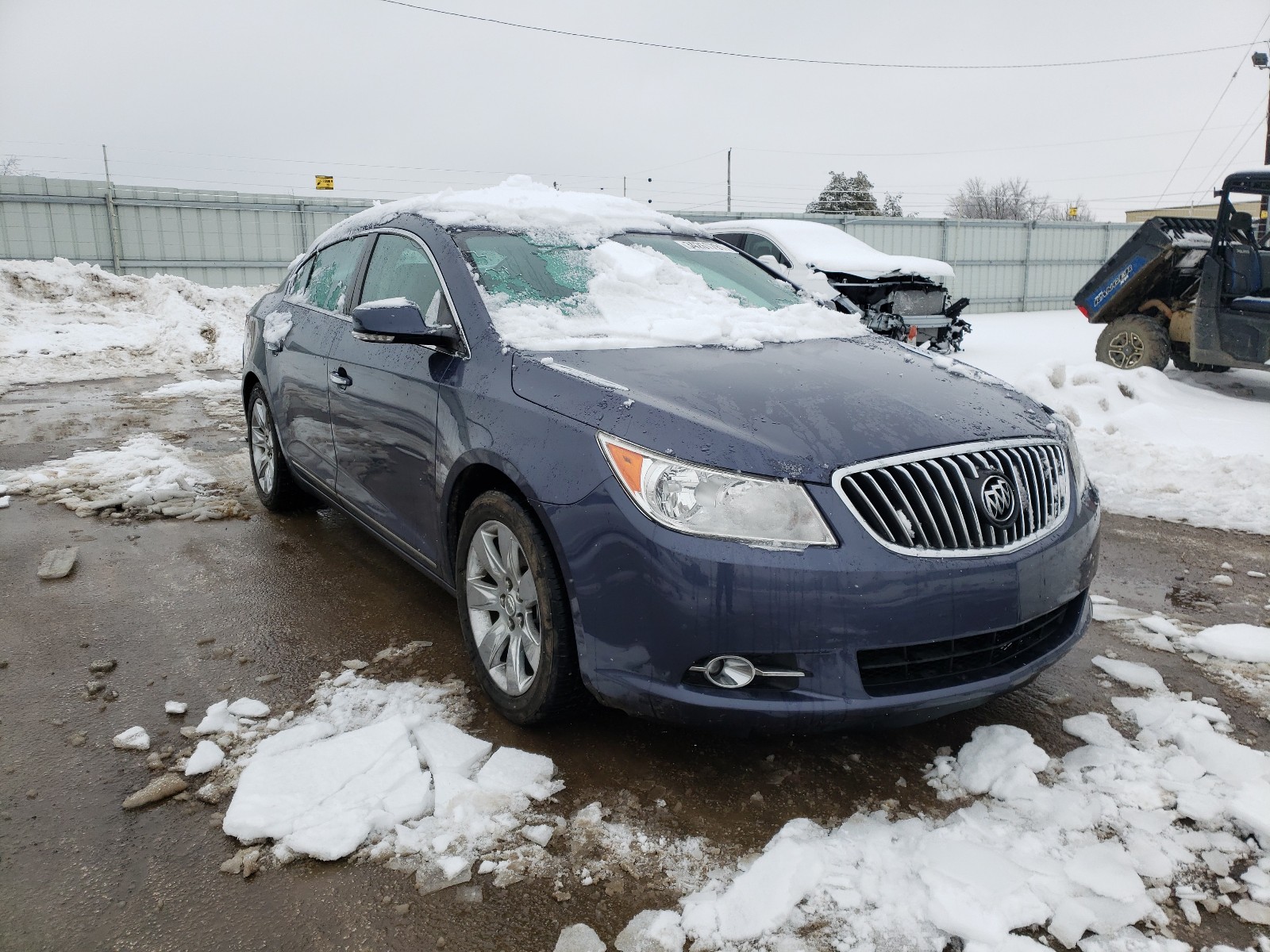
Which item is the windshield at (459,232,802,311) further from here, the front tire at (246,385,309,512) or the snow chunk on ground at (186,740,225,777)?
A: the front tire at (246,385,309,512)

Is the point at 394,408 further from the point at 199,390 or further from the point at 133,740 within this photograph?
the point at 199,390

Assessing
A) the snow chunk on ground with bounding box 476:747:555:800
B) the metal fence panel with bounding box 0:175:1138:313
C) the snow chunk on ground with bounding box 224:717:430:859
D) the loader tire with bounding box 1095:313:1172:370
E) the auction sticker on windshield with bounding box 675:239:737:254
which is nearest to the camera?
the snow chunk on ground with bounding box 224:717:430:859

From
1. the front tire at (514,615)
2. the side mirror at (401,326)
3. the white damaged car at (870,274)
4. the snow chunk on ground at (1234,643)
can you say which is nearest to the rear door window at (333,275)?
the side mirror at (401,326)

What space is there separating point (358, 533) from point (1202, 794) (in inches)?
164

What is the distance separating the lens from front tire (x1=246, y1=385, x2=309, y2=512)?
5188mm

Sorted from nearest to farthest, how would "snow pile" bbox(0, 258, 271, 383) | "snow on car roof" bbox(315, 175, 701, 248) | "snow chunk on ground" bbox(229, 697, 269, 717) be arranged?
"snow chunk on ground" bbox(229, 697, 269, 717), "snow on car roof" bbox(315, 175, 701, 248), "snow pile" bbox(0, 258, 271, 383)

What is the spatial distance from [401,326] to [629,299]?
875mm

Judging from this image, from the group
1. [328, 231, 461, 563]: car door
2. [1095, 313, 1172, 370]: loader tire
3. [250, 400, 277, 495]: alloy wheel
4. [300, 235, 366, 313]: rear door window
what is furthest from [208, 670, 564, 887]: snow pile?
[1095, 313, 1172, 370]: loader tire

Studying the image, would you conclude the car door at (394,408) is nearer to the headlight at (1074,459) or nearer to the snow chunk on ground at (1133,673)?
the headlight at (1074,459)

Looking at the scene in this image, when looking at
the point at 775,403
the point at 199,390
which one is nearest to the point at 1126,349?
the point at 775,403

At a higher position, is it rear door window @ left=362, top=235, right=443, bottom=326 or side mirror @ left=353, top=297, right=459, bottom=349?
rear door window @ left=362, top=235, right=443, bottom=326

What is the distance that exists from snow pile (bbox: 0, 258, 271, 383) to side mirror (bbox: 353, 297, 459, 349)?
1132 centimetres

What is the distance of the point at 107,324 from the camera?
1584cm

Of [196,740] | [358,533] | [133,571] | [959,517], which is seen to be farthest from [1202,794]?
[133,571]
